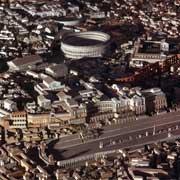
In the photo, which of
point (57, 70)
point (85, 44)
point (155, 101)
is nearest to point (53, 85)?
point (57, 70)

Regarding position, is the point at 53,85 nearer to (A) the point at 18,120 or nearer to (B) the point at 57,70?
(B) the point at 57,70

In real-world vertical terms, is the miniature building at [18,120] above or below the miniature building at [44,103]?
below

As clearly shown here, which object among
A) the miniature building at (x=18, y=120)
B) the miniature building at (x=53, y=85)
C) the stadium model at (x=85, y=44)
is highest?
the miniature building at (x=53, y=85)

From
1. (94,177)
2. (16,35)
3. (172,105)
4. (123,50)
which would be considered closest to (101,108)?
(172,105)

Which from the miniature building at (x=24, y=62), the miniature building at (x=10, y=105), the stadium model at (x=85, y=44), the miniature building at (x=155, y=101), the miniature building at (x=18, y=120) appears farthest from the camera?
the stadium model at (x=85, y=44)

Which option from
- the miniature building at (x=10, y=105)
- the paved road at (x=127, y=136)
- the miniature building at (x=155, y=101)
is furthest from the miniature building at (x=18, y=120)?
the miniature building at (x=155, y=101)

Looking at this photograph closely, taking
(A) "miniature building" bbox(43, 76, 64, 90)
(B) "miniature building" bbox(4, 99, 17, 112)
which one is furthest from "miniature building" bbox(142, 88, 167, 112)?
(B) "miniature building" bbox(4, 99, 17, 112)

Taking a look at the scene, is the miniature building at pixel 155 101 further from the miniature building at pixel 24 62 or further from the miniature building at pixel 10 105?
the miniature building at pixel 24 62

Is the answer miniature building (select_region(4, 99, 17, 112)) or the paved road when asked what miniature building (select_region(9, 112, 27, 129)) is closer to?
miniature building (select_region(4, 99, 17, 112))
